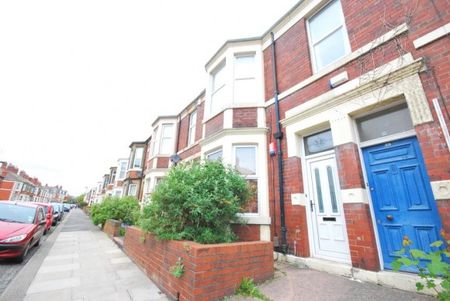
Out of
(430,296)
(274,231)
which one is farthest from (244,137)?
(430,296)

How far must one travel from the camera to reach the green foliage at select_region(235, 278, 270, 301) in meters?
3.05

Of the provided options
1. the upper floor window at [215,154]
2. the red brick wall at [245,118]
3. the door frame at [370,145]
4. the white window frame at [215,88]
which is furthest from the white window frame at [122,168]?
the door frame at [370,145]

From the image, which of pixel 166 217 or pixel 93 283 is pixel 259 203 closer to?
pixel 166 217

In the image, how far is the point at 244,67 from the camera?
7.49 meters

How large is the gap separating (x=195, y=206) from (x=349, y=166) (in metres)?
3.11

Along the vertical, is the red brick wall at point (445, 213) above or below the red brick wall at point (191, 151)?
below

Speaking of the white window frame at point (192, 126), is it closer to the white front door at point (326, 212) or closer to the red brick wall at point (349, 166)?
the white front door at point (326, 212)

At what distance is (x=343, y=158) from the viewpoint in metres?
4.26

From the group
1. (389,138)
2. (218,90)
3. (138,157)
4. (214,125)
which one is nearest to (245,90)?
(218,90)

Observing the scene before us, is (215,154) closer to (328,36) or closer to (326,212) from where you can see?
(326,212)

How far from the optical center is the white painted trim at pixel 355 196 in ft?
12.7

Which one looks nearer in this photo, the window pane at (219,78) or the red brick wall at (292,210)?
the red brick wall at (292,210)

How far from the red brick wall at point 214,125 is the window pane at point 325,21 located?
11.7 ft

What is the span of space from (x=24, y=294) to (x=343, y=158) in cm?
624
